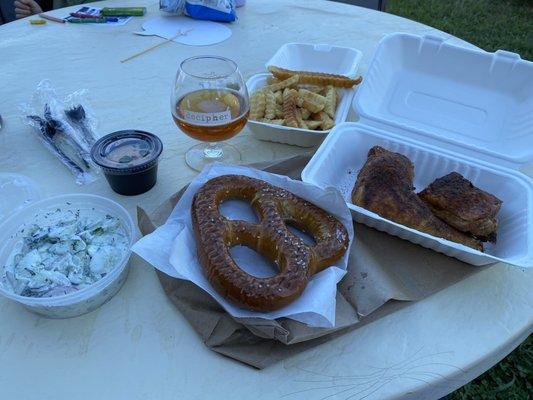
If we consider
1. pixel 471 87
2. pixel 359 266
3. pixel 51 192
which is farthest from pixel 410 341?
pixel 471 87

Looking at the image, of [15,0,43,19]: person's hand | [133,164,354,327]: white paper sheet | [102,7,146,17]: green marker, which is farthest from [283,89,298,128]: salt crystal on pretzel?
[15,0,43,19]: person's hand

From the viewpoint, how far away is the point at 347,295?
2.15ft

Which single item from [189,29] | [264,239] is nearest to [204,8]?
[189,29]

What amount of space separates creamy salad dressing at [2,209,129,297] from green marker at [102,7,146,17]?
1057 mm

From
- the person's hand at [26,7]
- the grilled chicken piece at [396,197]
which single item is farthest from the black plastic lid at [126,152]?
the person's hand at [26,7]

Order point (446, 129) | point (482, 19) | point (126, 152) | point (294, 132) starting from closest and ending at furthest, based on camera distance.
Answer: point (126, 152) < point (294, 132) < point (446, 129) < point (482, 19)

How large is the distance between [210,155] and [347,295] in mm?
458

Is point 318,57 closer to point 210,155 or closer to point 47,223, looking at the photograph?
point 210,155

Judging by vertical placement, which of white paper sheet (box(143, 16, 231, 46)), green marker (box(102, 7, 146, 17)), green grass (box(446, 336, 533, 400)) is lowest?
green grass (box(446, 336, 533, 400))

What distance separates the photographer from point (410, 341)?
2.06ft

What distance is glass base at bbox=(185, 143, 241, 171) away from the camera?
942 millimetres

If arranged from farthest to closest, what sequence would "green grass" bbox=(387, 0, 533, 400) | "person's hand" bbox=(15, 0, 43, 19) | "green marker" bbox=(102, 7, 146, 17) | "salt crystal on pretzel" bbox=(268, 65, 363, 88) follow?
"green grass" bbox=(387, 0, 533, 400) < "person's hand" bbox=(15, 0, 43, 19) < "green marker" bbox=(102, 7, 146, 17) < "salt crystal on pretzel" bbox=(268, 65, 363, 88)

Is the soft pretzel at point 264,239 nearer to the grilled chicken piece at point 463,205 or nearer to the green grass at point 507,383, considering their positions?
the grilled chicken piece at point 463,205

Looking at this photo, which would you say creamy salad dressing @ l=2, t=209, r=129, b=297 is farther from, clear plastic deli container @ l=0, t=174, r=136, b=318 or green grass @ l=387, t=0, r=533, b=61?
green grass @ l=387, t=0, r=533, b=61
